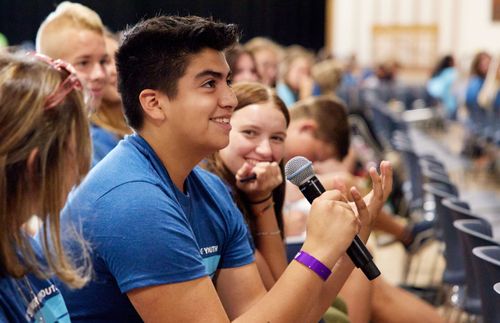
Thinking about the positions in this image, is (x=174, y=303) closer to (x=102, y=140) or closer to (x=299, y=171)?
(x=299, y=171)

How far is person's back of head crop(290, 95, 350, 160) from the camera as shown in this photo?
12.6ft

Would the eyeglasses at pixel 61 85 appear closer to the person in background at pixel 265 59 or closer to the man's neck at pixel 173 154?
the man's neck at pixel 173 154

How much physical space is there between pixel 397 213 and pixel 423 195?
2.12 ft

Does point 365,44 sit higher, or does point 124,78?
point 124,78

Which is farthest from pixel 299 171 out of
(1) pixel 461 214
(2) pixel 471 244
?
(1) pixel 461 214

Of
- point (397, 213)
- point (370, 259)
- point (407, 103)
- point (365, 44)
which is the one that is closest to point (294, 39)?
point (365, 44)

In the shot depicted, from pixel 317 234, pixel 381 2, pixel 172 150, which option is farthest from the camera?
pixel 381 2

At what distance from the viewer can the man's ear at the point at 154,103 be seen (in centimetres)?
187

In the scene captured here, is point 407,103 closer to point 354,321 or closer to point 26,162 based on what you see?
point 354,321

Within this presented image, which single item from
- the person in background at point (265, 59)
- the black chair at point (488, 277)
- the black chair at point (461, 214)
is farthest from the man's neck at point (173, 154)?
the person in background at point (265, 59)

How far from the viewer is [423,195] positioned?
574cm

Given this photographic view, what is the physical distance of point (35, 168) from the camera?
58.1 inches

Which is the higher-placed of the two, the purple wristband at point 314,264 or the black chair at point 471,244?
the purple wristband at point 314,264

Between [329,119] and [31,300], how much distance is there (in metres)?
2.48
